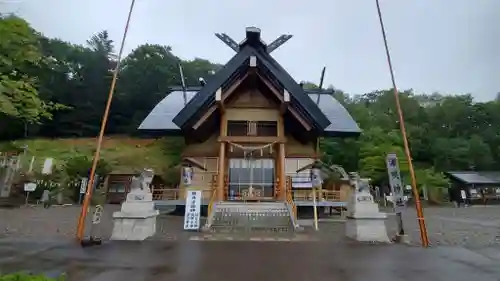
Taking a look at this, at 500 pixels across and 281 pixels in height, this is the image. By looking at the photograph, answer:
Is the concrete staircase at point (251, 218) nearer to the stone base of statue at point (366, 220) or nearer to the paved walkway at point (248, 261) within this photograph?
the stone base of statue at point (366, 220)

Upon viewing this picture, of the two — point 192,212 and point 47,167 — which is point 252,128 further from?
point 47,167

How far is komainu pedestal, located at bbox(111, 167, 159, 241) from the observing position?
908 cm

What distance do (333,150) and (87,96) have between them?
3392 centimetres

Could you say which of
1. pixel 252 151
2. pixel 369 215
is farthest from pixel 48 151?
pixel 369 215

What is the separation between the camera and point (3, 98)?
22.9 ft

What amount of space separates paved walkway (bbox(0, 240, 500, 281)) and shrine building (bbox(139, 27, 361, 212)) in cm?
851

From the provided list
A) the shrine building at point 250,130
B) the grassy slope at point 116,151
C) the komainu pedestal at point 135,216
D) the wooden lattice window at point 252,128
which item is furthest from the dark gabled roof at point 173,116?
the grassy slope at point 116,151

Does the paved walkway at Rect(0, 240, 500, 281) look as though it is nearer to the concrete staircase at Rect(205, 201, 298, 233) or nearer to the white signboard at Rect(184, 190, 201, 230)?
the white signboard at Rect(184, 190, 201, 230)

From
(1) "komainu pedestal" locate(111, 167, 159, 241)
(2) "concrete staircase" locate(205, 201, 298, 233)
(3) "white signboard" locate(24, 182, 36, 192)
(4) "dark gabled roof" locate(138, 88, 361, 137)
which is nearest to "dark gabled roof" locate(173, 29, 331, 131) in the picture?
(4) "dark gabled roof" locate(138, 88, 361, 137)

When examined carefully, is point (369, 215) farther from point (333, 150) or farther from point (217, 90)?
point (333, 150)

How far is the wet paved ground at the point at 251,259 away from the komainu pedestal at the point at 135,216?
512mm

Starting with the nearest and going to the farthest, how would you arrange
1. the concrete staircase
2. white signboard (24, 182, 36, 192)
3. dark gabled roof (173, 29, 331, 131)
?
1. the concrete staircase
2. dark gabled roof (173, 29, 331, 131)
3. white signboard (24, 182, 36, 192)

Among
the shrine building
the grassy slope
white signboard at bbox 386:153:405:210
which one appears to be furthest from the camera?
the grassy slope

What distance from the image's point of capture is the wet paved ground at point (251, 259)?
17.8ft
